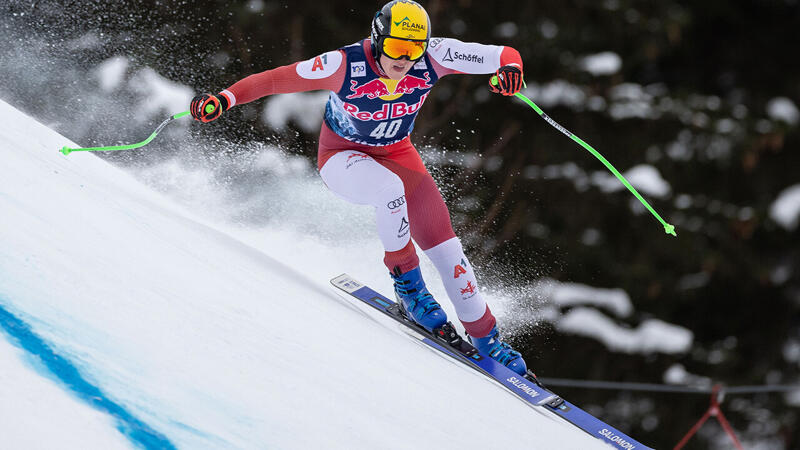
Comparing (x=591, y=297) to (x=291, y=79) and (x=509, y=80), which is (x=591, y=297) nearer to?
(x=509, y=80)

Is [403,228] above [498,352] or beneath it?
above

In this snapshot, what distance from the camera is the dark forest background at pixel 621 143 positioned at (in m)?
8.02

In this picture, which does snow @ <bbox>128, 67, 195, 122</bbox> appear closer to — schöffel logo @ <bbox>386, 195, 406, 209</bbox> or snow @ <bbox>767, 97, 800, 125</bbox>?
schöffel logo @ <bbox>386, 195, 406, 209</bbox>

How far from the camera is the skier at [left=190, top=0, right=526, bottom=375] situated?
3068mm

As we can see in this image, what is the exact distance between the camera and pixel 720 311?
9.80 m

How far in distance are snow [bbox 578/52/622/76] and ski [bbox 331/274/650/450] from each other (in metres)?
5.64

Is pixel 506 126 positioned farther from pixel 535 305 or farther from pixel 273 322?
pixel 273 322

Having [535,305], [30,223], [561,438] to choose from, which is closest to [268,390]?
[30,223]

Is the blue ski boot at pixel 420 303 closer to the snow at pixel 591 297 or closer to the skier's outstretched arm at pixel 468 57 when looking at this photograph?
the skier's outstretched arm at pixel 468 57

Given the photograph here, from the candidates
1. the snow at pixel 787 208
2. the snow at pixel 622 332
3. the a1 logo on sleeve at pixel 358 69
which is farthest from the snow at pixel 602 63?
the a1 logo on sleeve at pixel 358 69

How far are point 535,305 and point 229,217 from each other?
2.05m

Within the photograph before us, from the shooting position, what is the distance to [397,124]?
11.0 feet

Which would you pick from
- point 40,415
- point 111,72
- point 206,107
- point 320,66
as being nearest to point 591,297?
point 111,72

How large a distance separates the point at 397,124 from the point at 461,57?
1.22 feet
